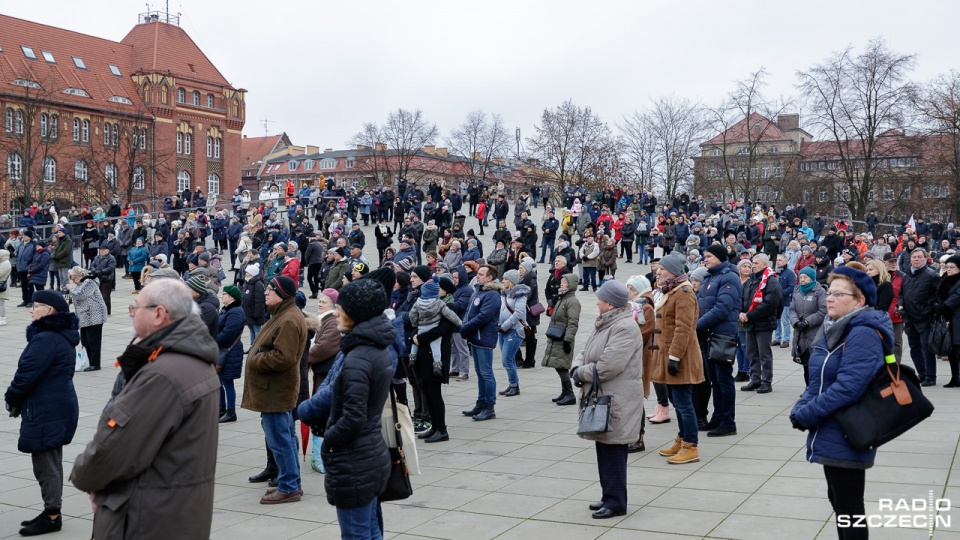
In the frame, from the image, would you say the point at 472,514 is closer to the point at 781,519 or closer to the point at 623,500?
the point at 623,500

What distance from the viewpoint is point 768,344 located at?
10875 mm

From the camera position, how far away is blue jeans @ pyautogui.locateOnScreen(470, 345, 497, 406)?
10117 millimetres

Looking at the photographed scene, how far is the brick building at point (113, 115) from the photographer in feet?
184

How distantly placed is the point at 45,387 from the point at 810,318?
8.15m

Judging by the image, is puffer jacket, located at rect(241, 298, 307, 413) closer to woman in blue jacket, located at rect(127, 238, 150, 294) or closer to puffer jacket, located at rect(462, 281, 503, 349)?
puffer jacket, located at rect(462, 281, 503, 349)

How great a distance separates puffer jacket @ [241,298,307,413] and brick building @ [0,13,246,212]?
4774 cm

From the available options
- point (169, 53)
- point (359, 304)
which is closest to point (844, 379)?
point (359, 304)

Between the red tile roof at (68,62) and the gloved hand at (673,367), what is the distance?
204 ft

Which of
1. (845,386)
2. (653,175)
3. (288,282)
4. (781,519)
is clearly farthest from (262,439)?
(653,175)

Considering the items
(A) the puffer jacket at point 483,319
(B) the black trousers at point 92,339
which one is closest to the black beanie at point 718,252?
(A) the puffer jacket at point 483,319

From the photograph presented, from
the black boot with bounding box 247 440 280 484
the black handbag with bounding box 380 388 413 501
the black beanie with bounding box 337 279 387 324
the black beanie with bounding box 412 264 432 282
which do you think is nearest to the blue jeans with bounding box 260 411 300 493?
the black boot with bounding box 247 440 280 484

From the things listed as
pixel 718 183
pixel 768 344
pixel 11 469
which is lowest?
pixel 11 469

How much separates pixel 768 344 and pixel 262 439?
641 centimetres

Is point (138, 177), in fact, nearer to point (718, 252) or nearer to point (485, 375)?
point (485, 375)
